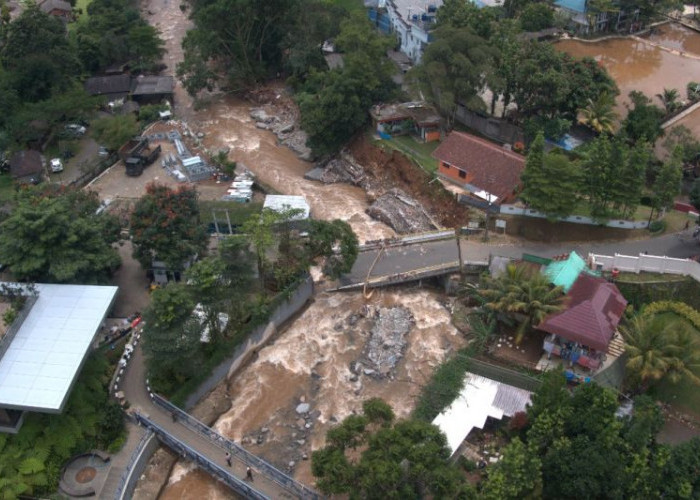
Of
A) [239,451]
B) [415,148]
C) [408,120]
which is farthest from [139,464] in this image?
[408,120]

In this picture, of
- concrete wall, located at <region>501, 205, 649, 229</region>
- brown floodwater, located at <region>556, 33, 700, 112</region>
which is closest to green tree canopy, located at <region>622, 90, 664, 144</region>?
brown floodwater, located at <region>556, 33, 700, 112</region>

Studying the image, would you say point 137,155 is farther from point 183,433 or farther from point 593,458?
point 593,458

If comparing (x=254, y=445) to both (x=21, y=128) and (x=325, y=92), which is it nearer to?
(x=325, y=92)

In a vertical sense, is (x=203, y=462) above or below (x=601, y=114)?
below

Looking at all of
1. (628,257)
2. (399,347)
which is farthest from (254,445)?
(628,257)

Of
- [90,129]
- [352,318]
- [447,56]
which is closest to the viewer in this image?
[352,318]

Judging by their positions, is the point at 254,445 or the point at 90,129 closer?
the point at 254,445
